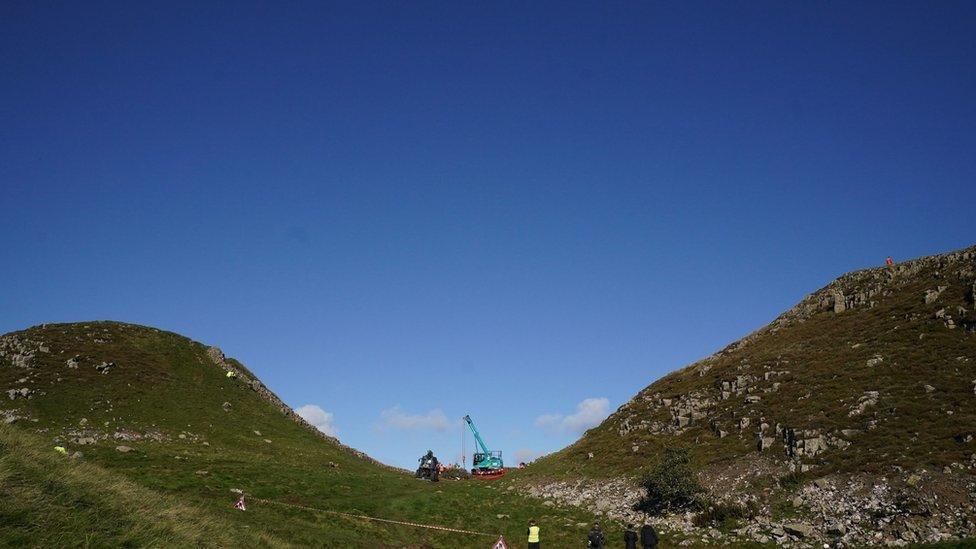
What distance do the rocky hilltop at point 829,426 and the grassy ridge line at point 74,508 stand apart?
32.5m

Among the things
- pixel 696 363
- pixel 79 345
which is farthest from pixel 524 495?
pixel 79 345

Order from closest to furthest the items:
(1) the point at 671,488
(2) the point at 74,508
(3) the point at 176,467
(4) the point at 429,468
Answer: (2) the point at 74,508
(1) the point at 671,488
(3) the point at 176,467
(4) the point at 429,468

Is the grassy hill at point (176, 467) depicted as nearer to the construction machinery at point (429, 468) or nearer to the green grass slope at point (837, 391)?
the construction machinery at point (429, 468)

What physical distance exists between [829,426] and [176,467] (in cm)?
5250

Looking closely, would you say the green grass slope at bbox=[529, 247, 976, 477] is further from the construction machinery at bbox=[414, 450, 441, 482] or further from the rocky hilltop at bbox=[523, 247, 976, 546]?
the construction machinery at bbox=[414, 450, 441, 482]

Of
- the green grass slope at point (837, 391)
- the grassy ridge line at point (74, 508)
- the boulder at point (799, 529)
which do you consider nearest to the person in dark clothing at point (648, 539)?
the boulder at point (799, 529)

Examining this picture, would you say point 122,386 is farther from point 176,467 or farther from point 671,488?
point 671,488

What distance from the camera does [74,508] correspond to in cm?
1708

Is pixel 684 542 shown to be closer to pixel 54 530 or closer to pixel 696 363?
pixel 54 530

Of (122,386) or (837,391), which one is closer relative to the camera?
(837,391)

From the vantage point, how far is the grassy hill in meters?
17.6

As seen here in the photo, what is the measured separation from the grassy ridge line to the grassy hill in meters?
0.05

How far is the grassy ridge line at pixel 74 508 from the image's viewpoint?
1557 centimetres

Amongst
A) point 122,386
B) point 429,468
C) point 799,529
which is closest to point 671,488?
point 799,529
